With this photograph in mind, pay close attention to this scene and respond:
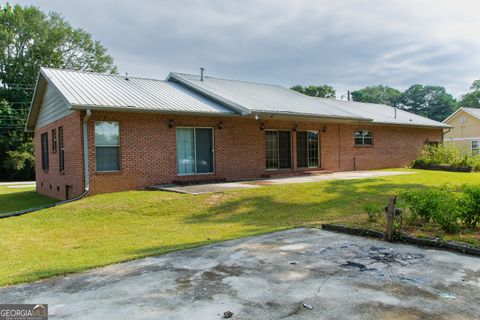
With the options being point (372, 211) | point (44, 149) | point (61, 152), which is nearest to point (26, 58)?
point (44, 149)

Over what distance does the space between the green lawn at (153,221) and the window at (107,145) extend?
1.16 meters

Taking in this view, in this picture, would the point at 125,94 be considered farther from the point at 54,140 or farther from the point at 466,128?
the point at 466,128

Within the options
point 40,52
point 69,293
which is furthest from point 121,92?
point 40,52

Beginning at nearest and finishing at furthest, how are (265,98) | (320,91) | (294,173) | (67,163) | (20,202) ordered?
(67,163), (20,202), (294,173), (265,98), (320,91)

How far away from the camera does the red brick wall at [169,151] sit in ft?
42.2

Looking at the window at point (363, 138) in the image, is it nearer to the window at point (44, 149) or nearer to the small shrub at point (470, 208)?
the small shrub at point (470, 208)

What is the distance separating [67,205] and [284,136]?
31.2ft

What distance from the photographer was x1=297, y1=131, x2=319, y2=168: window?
59.1ft

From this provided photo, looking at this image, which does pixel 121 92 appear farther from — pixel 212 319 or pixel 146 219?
pixel 212 319

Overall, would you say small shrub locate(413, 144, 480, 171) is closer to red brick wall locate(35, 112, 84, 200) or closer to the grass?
red brick wall locate(35, 112, 84, 200)

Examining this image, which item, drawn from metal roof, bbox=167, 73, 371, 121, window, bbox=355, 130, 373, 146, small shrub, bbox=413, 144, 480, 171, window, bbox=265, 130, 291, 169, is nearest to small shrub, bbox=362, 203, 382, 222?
metal roof, bbox=167, 73, 371, 121

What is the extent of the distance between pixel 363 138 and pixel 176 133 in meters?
11.2

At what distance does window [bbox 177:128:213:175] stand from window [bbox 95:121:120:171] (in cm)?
222

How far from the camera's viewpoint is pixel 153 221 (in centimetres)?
950
